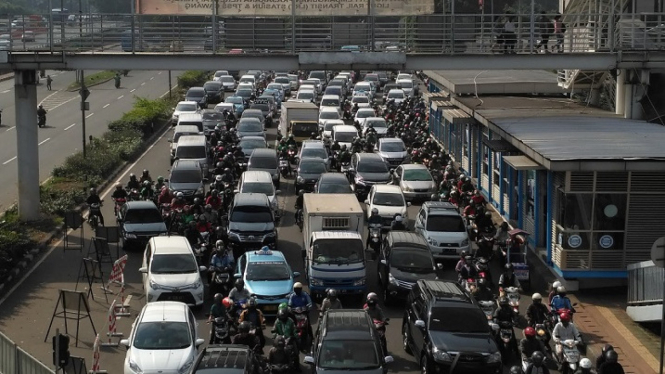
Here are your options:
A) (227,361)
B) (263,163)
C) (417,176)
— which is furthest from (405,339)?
(263,163)

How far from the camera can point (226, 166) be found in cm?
4256

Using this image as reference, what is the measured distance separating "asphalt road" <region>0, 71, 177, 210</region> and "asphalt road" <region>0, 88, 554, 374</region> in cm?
959

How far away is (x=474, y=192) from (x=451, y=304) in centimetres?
1701

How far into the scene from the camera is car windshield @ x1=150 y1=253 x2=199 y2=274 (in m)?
27.0

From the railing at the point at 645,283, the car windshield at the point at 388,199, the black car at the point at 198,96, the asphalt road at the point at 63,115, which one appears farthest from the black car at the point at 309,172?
the black car at the point at 198,96

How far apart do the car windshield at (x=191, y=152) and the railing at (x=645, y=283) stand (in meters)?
21.6

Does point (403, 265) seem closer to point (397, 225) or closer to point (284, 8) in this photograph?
point (397, 225)

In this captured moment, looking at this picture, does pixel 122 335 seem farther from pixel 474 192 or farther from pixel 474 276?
pixel 474 192

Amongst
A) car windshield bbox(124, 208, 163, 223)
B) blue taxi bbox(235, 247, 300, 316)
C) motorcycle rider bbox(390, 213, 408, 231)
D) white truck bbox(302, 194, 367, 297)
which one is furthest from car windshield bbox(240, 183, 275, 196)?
blue taxi bbox(235, 247, 300, 316)

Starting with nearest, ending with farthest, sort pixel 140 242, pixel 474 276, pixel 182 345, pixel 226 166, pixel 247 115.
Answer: pixel 182 345
pixel 474 276
pixel 140 242
pixel 226 166
pixel 247 115

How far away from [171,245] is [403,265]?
17.8ft

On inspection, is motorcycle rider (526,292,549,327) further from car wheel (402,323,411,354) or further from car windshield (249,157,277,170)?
car windshield (249,157,277,170)

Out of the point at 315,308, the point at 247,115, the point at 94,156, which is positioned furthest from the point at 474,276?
the point at 247,115

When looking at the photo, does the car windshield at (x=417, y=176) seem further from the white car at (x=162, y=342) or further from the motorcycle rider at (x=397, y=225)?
the white car at (x=162, y=342)
